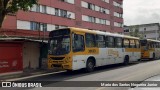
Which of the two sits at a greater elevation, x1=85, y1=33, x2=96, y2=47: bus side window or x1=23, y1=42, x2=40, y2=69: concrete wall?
x1=85, y1=33, x2=96, y2=47: bus side window

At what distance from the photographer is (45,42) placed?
992 inches

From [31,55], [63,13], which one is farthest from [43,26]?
[31,55]

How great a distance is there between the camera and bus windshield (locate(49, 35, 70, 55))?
18062mm

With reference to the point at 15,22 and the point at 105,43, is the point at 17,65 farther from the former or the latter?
the point at 15,22

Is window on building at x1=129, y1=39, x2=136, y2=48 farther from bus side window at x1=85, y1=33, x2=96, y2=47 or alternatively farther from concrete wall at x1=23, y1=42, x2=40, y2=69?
concrete wall at x1=23, y1=42, x2=40, y2=69

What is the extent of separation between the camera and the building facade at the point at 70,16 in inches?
1339

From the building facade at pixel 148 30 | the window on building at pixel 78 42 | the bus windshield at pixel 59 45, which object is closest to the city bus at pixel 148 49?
the window on building at pixel 78 42

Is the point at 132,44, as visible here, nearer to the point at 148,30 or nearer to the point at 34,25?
the point at 34,25

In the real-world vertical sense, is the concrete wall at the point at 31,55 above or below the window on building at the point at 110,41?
below

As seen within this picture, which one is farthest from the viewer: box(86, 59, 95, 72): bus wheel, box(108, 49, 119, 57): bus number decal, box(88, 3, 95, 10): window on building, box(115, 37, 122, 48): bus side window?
box(88, 3, 95, 10): window on building

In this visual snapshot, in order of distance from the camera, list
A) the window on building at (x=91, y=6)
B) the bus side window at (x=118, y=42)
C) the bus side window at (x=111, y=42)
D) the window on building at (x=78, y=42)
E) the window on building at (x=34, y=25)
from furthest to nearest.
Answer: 1. the window on building at (x=91, y=6)
2. the window on building at (x=34, y=25)
3. the bus side window at (x=118, y=42)
4. the bus side window at (x=111, y=42)
5. the window on building at (x=78, y=42)

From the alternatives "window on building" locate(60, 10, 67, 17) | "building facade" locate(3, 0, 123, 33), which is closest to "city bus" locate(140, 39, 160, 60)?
"building facade" locate(3, 0, 123, 33)

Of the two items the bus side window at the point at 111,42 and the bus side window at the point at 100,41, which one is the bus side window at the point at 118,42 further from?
the bus side window at the point at 100,41

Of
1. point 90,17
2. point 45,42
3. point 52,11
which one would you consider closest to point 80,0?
point 90,17
